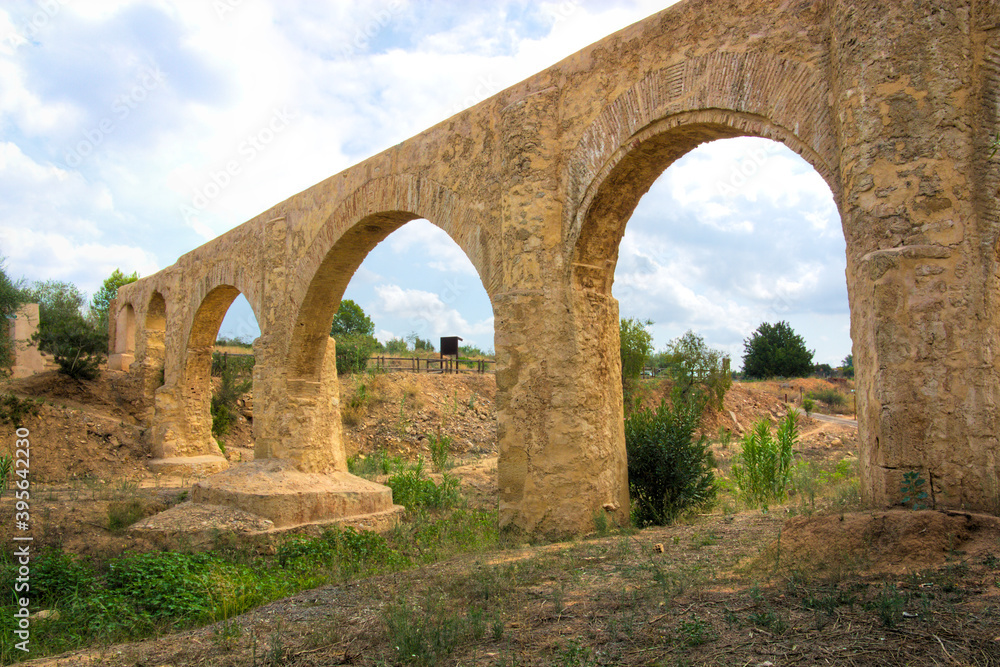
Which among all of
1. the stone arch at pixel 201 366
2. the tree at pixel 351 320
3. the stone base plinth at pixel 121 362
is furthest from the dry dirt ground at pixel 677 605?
the tree at pixel 351 320

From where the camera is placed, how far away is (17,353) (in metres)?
14.8

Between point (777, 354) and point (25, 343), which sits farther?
point (777, 354)

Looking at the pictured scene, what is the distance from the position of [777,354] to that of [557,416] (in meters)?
26.2

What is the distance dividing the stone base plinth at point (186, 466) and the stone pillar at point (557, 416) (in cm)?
814

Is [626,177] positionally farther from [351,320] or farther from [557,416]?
[351,320]

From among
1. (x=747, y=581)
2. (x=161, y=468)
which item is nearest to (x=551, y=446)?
(x=747, y=581)

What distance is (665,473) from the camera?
233 inches

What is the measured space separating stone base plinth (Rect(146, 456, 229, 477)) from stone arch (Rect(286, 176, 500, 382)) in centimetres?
471

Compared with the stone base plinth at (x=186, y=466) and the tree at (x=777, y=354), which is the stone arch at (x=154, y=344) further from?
the tree at (x=777, y=354)

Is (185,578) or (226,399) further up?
(226,399)

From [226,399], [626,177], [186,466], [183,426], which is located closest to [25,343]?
[226,399]

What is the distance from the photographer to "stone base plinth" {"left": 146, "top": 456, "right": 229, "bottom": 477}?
1149 centimetres

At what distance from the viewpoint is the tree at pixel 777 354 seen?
2853cm

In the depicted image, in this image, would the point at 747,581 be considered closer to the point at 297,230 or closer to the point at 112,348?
the point at 297,230
